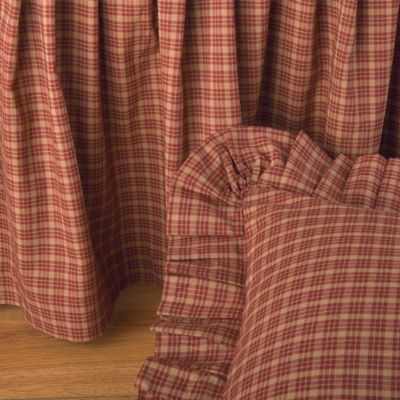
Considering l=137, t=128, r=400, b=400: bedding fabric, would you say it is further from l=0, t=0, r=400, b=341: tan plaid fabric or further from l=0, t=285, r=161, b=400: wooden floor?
l=0, t=285, r=161, b=400: wooden floor

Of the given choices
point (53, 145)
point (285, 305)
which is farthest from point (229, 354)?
point (53, 145)

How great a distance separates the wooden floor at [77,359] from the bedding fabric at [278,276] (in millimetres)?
329

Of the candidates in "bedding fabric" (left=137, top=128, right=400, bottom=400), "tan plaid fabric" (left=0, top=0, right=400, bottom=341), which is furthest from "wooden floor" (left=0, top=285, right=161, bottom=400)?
"bedding fabric" (left=137, top=128, right=400, bottom=400)

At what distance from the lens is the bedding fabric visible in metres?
0.76

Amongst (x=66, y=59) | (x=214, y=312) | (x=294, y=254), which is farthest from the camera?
(x=66, y=59)

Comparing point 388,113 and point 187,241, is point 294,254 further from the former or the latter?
point 388,113

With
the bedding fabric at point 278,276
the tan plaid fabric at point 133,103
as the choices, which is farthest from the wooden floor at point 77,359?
the bedding fabric at point 278,276

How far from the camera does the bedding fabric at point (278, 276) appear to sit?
763 millimetres

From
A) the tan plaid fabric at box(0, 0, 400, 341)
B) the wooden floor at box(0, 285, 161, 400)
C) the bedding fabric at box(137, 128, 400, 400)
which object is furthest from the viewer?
the wooden floor at box(0, 285, 161, 400)

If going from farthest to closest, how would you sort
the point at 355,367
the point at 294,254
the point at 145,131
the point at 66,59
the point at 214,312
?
1. the point at 145,131
2. the point at 66,59
3. the point at 214,312
4. the point at 294,254
5. the point at 355,367

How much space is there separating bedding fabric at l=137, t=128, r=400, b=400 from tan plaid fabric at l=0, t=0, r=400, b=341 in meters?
0.04

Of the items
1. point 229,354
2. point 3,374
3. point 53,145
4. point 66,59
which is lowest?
point 3,374

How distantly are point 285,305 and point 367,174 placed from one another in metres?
0.29

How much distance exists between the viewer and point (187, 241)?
1030 mm
